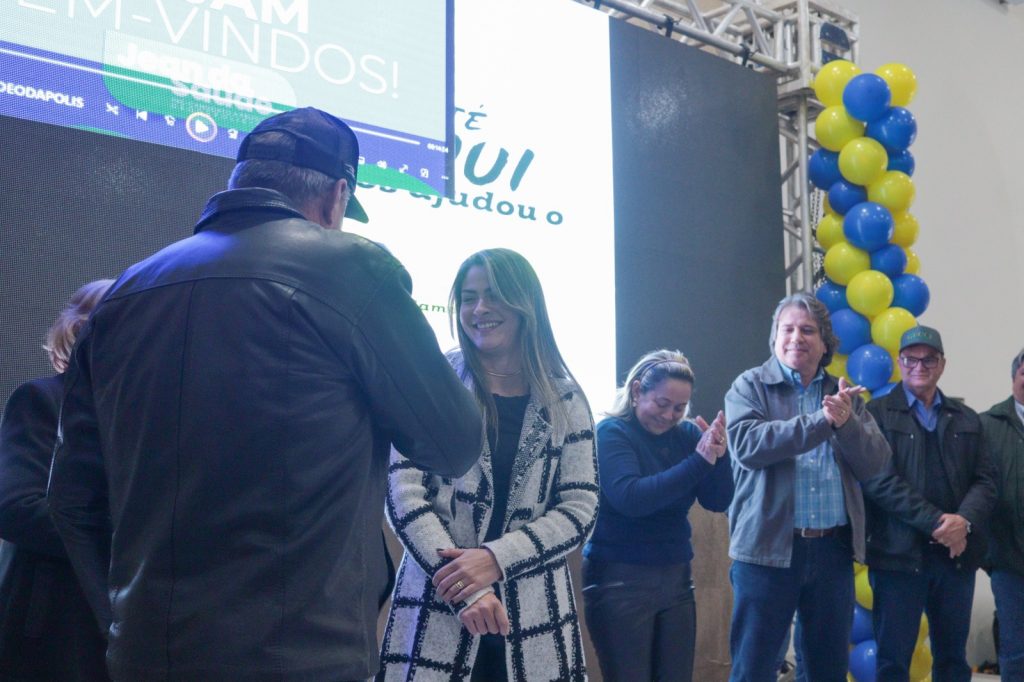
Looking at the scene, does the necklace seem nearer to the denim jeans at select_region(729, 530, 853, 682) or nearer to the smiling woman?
the smiling woman

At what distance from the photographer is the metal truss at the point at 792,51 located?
568 cm

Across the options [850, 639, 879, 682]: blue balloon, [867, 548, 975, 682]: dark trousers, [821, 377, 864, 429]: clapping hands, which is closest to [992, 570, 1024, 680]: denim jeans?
[867, 548, 975, 682]: dark trousers

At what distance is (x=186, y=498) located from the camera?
3.80ft

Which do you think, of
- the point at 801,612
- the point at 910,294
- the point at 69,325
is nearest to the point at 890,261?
the point at 910,294

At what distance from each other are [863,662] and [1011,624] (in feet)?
2.95

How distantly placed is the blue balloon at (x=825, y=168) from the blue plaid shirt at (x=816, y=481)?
238cm

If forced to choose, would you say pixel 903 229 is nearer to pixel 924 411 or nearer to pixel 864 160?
pixel 864 160

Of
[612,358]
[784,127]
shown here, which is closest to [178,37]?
[612,358]

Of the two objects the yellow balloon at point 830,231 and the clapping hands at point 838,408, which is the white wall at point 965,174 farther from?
the clapping hands at point 838,408

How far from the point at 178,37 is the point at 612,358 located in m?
2.28

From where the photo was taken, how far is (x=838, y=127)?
17.6 feet

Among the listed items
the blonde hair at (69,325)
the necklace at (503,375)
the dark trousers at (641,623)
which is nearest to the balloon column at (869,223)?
the dark trousers at (641,623)

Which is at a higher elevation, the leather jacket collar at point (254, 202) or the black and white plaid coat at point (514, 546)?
the leather jacket collar at point (254, 202)

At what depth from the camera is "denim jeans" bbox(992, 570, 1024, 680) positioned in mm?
3785
